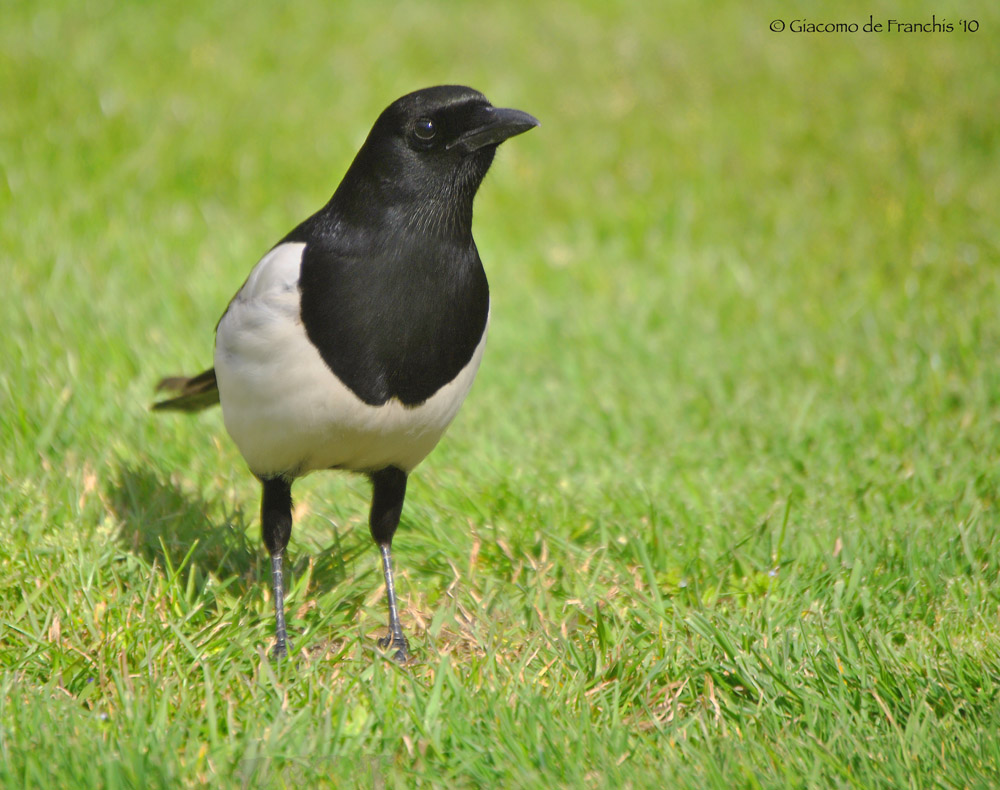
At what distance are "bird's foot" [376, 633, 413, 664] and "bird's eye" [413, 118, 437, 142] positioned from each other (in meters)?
1.24

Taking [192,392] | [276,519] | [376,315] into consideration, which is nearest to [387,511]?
[276,519]

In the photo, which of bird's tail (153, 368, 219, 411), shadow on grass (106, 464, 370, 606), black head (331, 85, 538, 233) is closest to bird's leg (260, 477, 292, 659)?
shadow on grass (106, 464, 370, 606)

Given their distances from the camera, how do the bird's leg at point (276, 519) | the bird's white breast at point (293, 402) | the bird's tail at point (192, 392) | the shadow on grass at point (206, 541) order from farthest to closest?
the bird's tail at point (192, 392) → the shadow on grass at point (206, 541) → the bird's leg at point (276, 519) → the bird's white breast at point (293, 402)

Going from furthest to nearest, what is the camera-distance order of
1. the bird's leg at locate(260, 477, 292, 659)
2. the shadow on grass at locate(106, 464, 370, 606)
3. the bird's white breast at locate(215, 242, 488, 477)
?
the shadow on grass at locate(106, 464, 370, 606), the bird's leg at locate(260, 477, 292, 659), the bird's white breast at locate(215, 242, 488, 477)

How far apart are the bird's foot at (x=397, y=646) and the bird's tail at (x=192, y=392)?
0.93 m

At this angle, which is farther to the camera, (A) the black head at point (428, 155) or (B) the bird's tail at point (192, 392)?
(B) the bird's tail at point (192, 392)

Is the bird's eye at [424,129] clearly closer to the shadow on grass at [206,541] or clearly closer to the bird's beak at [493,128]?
the bird's beak at [493,128]

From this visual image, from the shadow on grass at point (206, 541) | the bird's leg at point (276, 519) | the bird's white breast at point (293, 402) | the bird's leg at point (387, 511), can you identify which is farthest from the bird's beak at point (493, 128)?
the shadow on grass at point (206, 541)

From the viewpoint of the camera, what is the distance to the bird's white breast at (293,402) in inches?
94.5

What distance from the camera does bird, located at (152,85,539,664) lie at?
2402 mm

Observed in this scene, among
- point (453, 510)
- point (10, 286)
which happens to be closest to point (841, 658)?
point (453, 510)

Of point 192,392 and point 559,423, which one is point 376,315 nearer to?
point 192,392

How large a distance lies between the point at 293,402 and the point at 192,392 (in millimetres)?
946

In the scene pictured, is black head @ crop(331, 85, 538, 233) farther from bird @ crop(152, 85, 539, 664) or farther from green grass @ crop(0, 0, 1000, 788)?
green grass @ crop(0, 0, 1000, 788)
